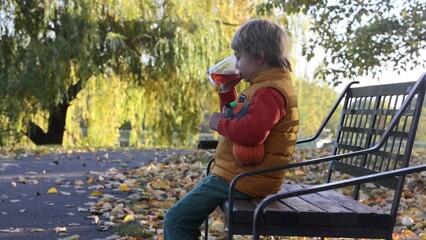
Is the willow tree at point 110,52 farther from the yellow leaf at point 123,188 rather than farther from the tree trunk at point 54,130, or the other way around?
the yellow leaf at point 123,188

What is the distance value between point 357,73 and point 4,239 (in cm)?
607

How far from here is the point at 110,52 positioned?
13273 mm

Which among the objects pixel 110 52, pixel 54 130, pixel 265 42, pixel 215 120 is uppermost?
pixel 110 52

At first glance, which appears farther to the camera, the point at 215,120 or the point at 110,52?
the point at 110,52

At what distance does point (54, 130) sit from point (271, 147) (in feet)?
45.1

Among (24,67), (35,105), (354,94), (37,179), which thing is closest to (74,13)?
(24,67)

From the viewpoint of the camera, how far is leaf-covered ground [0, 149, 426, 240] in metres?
4.04

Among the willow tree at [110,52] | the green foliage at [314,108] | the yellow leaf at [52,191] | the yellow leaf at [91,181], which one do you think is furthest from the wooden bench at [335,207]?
the green foliage at [314,108]

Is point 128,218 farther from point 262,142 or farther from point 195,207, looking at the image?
point 262,142

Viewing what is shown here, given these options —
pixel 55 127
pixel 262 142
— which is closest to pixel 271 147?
pixel 262 142

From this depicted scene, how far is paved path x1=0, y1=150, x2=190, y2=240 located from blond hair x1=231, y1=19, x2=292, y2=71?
2.02 metres

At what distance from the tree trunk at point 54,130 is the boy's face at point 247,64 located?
12.5 metres

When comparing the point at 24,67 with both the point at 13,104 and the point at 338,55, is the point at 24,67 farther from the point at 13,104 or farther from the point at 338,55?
the point at 338,55

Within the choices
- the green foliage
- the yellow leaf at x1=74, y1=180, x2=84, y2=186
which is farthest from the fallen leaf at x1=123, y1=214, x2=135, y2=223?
the green foliage
